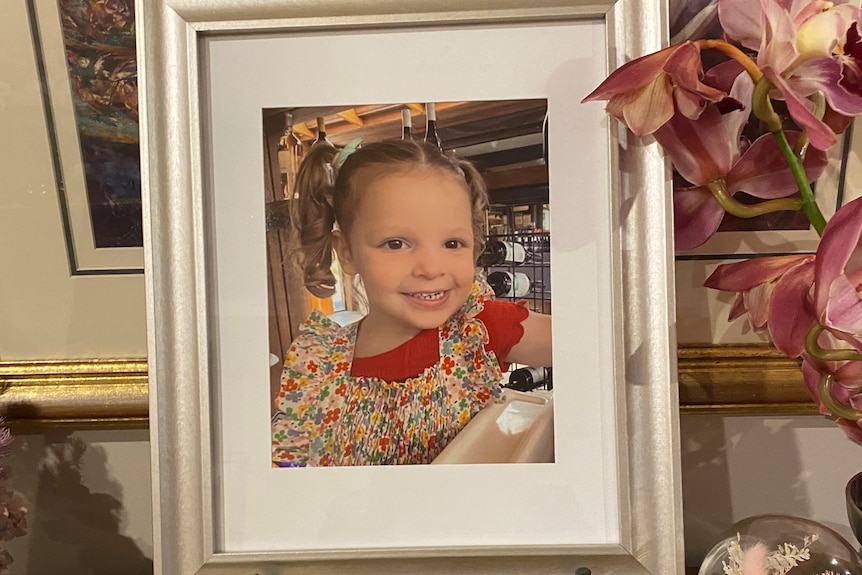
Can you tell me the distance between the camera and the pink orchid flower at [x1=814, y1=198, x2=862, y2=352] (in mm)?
377

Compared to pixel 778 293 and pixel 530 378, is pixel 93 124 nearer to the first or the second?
pixel 530 378

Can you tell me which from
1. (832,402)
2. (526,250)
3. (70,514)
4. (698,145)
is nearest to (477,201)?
(526,250)

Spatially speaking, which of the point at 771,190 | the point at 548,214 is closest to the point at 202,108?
the point at 548,214

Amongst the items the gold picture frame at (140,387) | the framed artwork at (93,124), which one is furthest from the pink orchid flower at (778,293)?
the framed artwork at (93,124)

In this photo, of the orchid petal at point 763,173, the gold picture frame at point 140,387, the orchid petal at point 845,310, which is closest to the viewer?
the orchid petal at point 845,310

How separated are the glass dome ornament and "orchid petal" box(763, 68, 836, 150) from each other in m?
0.27

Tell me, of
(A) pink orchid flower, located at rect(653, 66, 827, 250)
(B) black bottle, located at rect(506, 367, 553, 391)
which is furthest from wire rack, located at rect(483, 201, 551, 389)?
(A) pink orchid flower, located at rect(653, 66, 827, 250)

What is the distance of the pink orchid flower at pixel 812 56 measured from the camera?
41 centimetres

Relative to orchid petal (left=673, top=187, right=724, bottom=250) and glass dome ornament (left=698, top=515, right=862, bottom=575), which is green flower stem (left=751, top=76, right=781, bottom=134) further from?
glass dome ornament (left=698, top=515, right=862, bottom=575)

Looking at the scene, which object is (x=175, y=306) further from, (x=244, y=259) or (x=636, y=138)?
(x=636, y=138)

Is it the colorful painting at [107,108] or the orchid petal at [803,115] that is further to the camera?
the colorful painting at [107,108]

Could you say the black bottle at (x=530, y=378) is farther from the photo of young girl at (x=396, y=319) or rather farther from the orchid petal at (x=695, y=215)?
the orchid petal at (x=695, y=215)

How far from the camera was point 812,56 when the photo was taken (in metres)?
0.42

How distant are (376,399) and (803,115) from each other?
0.36 metres
